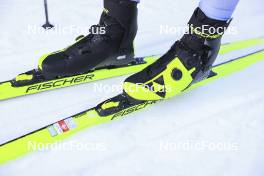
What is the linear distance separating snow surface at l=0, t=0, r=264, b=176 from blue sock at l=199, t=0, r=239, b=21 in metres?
0.41

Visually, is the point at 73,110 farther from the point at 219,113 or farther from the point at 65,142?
the point at 219,113

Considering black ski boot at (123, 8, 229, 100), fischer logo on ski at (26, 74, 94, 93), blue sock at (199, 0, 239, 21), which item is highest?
blue sock at (199, 0, 239, 21)

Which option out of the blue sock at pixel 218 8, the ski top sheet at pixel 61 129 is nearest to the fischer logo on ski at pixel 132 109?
the ski top sheet at pixel 61 129

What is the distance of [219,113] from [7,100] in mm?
851

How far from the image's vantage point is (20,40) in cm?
186

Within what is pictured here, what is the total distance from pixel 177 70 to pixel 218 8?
0.88 ft

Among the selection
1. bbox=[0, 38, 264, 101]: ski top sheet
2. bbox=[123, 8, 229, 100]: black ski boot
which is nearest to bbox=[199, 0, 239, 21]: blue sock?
bbox=[123, 8, 229, 100]: black ski boot

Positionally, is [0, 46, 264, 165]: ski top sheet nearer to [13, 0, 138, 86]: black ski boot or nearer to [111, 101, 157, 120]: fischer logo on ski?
[111, 101, 157, 120]: fischer logo on ski

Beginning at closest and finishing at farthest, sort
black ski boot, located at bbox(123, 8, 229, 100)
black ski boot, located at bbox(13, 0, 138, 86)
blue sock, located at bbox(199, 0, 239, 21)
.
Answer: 1. blue sock, located at bbox(199, 0, 239, 21)
2. black ski boot, located at bbox(123, 8, 229, 100)
3. black ski boot, located at bbox(13, 0, 138, 86)

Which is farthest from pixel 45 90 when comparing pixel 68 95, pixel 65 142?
pixel 65 142

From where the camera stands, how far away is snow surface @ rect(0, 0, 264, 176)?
1.06 metres

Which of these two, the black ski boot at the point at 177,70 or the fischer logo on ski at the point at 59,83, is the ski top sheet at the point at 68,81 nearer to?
the fischer logo on ski at the point at 59,83

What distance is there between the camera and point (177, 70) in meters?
1.21

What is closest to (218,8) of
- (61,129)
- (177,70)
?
(177,70)
